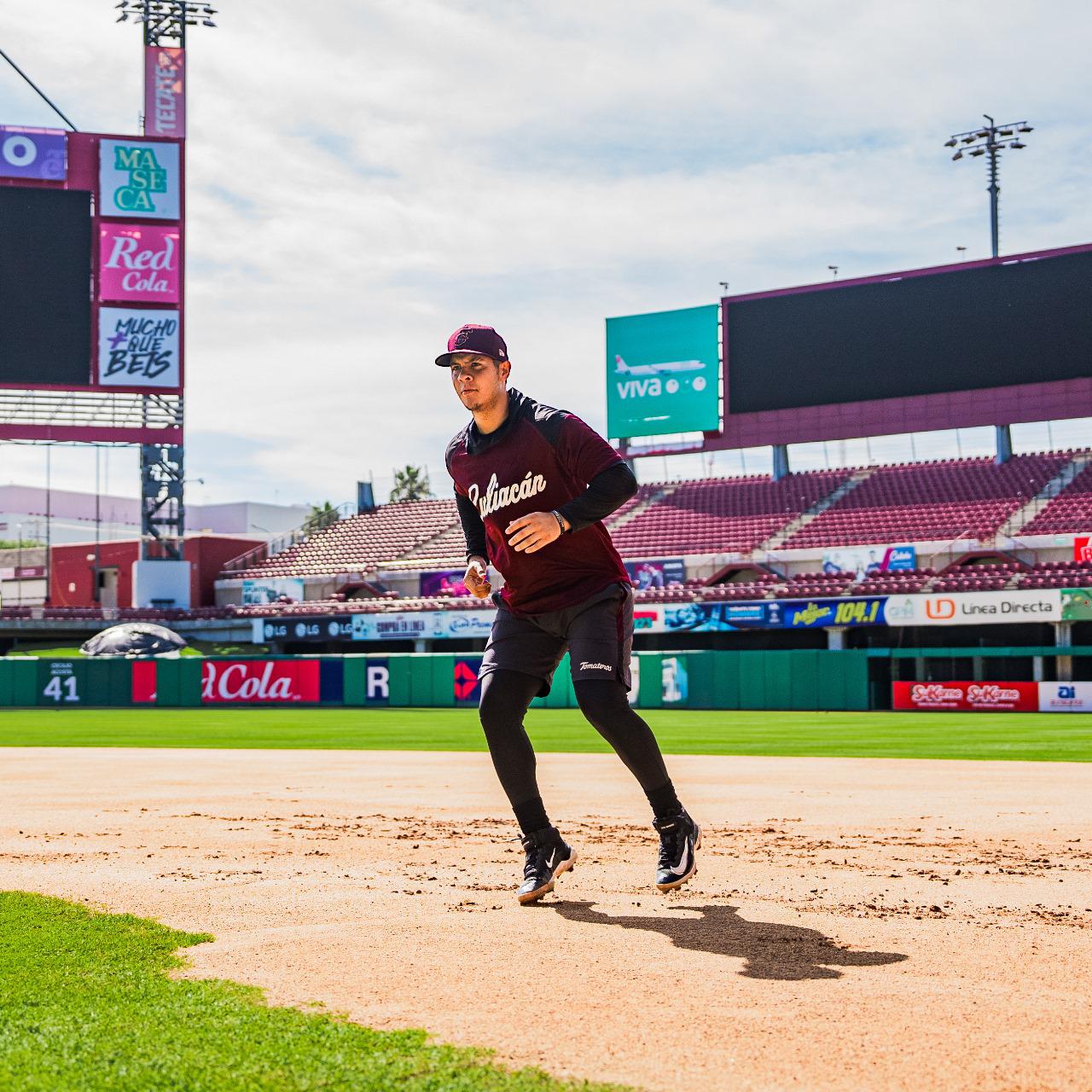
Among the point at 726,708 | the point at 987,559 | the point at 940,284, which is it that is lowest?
the point at 726,708

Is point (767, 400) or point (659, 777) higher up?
point (767, 400)

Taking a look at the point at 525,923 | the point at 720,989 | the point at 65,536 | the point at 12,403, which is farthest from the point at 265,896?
the point at 65,536

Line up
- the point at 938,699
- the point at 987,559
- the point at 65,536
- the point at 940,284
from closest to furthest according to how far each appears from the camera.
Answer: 1. the point at 938,699
2. the point at 987,559
3. the point at 940,284
4. the point at 65,536

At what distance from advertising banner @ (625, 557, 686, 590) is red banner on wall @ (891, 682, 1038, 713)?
1141cm

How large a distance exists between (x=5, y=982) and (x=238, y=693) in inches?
1183

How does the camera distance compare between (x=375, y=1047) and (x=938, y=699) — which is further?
(x=938, y=699)

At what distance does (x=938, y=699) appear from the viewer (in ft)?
93.7

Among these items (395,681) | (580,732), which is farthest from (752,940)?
(395,681)

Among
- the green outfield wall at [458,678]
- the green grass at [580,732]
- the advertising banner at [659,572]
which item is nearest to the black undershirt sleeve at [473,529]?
the green grass at [580,732]

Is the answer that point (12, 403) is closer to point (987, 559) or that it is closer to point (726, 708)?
point (726, 708)

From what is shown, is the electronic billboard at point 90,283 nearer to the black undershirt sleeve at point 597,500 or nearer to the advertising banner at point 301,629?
the advertising banner at point 301,629

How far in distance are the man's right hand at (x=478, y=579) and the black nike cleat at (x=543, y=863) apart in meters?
0.93

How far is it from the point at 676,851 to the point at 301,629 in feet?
126

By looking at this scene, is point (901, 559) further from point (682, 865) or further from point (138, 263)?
point (682, 865)
